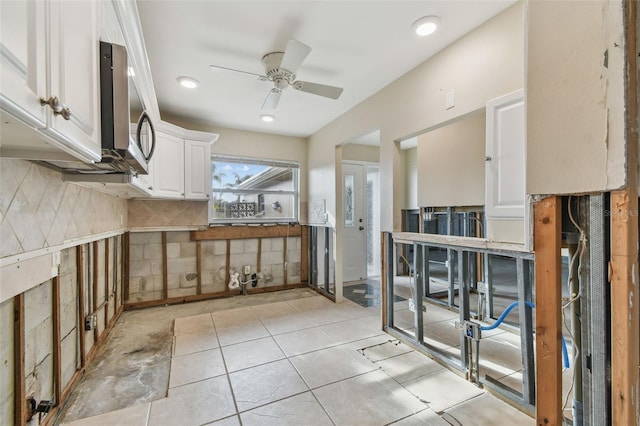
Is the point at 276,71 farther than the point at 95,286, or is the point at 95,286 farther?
the point at 95,286

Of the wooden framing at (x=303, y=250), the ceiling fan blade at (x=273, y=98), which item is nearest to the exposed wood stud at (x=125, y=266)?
the wooden framing at (x=303, y=250)

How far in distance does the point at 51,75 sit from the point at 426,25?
215 centimetres

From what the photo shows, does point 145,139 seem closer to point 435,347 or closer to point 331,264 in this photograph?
point 435,347

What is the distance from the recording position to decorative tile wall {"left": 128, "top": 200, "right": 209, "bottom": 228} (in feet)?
12.1

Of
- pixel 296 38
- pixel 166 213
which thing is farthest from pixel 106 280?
pixel 296 38

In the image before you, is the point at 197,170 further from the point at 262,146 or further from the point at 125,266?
the point at 125,266

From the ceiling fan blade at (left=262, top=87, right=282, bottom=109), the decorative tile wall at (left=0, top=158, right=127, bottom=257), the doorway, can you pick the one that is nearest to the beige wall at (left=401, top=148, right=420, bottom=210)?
the doorway

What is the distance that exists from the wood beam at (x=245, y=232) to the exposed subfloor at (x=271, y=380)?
1.27m

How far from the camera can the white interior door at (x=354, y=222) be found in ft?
16.4

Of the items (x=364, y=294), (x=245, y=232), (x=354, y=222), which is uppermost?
(x=354, y=222)

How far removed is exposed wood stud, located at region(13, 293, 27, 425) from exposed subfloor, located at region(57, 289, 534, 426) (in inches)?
19.0

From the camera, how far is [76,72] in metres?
0.93

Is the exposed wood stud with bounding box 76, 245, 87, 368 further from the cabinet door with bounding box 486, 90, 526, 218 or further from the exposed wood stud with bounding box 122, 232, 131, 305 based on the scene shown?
the cabinet door with bounding box 486, 90, 526, 218

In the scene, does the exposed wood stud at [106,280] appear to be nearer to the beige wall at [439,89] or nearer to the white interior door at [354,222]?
the beige wall at [439,89]
